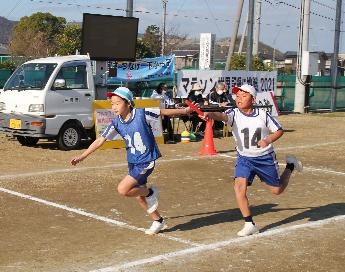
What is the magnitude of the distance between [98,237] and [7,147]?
8.26 metres

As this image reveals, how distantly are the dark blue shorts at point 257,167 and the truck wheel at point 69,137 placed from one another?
303 inches

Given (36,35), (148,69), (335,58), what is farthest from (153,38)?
(148,69)

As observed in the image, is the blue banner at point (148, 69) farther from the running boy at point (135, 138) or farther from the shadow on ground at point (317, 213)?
the running boy at point (135, 138)

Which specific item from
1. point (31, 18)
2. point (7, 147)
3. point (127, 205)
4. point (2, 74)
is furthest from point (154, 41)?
point (127, 205)

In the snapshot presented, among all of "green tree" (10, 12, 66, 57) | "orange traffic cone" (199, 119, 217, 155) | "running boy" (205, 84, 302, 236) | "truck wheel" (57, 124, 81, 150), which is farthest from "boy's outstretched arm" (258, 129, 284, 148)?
"green tree" (10, 12, 66, 57)

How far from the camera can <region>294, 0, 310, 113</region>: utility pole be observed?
2847 cm

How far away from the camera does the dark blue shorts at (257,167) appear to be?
7219mm

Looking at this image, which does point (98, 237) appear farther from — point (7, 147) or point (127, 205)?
point (7, 147)

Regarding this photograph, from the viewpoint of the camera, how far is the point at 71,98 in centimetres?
1440

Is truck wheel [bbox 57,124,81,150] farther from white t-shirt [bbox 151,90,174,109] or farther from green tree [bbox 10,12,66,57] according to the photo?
green tree [bbox 10,12,66,57]

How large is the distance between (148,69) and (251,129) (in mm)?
17040

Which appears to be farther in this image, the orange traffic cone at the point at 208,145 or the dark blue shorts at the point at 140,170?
the orange traffic cone at the point at 208,145

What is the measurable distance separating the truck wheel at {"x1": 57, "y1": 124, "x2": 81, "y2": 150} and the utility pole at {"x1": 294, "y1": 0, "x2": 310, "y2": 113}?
16066mm

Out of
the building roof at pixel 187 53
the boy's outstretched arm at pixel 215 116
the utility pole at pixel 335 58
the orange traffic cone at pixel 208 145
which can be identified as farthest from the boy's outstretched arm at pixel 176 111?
the building roof at pixel 187 53
